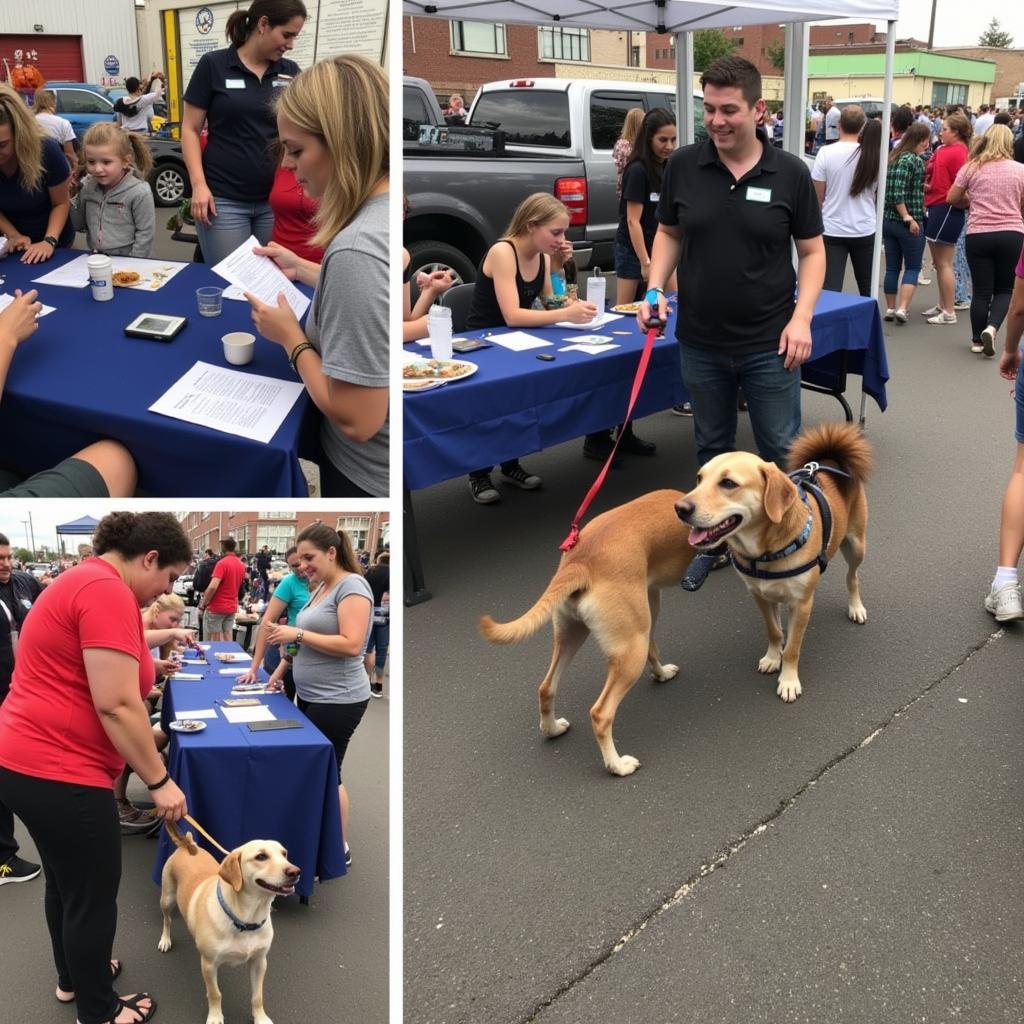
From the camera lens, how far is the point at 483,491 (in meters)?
4.97

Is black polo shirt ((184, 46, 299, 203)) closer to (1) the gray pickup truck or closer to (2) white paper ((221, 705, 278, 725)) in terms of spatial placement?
(2) white paper ((221, 705, 278, 725))


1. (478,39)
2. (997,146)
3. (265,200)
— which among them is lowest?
(265,200)

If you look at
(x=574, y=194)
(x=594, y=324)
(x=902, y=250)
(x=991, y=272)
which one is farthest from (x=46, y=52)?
(x=902, y=250)

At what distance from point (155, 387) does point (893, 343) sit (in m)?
7.06

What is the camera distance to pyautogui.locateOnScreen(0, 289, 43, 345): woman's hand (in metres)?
2.32

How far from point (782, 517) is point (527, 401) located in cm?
130

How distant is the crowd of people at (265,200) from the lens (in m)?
1.91

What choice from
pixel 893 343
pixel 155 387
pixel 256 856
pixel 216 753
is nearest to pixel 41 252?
pixel 155 387

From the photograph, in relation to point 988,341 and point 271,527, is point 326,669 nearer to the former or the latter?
point 271,527

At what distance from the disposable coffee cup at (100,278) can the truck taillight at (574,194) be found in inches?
230

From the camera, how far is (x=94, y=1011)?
77.2 inches

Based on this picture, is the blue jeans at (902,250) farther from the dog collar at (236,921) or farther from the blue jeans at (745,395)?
the dog collar at (236,921)

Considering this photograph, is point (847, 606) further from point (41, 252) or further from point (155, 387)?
point (41, 252)

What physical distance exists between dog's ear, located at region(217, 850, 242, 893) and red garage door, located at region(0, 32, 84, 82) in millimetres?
4522
